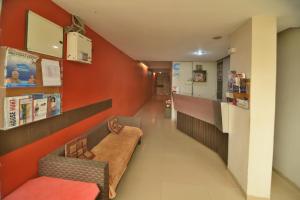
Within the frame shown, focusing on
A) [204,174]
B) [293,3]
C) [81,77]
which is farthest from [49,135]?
[293,3]

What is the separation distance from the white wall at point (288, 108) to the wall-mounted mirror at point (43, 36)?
Answer: 3.57 meters

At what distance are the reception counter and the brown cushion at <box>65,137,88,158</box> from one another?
2.46 meters

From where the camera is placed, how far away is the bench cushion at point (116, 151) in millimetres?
2318

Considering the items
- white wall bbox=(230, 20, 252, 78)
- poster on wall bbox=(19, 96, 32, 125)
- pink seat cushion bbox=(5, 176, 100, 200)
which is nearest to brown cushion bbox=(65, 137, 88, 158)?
pink seat cushion bbox=(5, 176, 100, 200)

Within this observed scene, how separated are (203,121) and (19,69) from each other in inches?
160

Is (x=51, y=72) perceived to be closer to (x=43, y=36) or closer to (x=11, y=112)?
(x=43, y=36)

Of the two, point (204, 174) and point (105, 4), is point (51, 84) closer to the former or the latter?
point (105, 4)

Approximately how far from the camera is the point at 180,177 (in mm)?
2953

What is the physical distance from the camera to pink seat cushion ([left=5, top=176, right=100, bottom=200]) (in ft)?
5.34

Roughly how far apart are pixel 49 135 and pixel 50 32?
125cm

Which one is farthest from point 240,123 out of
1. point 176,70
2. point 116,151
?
point 176,70

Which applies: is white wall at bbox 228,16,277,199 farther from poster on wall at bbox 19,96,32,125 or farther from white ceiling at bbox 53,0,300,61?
poster on wall at bbox 19,96,32,125

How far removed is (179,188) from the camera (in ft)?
8.68

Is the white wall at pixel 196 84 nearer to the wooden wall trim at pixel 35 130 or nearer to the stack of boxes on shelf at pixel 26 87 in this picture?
the wooden wall trim at pixel 35 130
